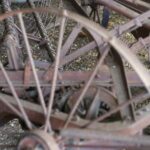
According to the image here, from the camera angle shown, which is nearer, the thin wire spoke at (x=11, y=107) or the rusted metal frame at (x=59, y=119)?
the rusted metal frame at (x=59, y=119)

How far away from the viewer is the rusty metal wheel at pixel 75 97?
2.02 m

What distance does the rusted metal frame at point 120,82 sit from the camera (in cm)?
217

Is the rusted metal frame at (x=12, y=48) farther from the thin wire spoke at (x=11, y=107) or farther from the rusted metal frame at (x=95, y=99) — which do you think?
the rusted metal frame at (x=95, y=99)

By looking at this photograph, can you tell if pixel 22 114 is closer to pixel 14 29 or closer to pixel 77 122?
pixel 77 122

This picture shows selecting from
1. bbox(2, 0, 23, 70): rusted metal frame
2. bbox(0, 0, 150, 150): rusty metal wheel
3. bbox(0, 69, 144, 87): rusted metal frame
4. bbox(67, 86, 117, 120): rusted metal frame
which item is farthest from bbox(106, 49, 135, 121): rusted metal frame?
bbox(2, 0, 23, 70): rusted metal frame

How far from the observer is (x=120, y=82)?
222 cm

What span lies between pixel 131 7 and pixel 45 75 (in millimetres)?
908

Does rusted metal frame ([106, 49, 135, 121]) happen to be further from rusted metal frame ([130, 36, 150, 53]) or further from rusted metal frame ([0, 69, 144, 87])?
rusted metal frame ([130, 36, 150, 53])

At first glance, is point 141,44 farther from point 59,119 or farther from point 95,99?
point 59,119

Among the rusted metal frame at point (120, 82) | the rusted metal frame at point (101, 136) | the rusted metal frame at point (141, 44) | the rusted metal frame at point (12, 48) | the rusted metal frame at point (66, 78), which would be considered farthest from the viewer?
the rusted metal frame at point (141, 44)

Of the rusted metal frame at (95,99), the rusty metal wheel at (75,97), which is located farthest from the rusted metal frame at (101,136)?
the rusted metal frame at (95,99)

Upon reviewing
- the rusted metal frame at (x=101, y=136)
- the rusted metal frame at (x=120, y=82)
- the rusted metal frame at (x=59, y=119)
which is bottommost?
the rusted metal frame at (x=59, y=119)

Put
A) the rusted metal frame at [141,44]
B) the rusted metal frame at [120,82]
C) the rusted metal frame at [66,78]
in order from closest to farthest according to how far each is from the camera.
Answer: the rusted metal frame at [120,82], the rusted metal frame at [66,78], the rusted metal frame at [141,44]

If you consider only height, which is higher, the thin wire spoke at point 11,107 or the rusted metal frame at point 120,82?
the rusted metal frame at point 120,82
